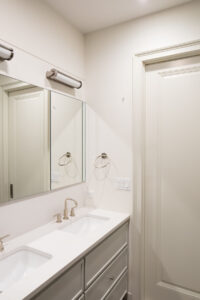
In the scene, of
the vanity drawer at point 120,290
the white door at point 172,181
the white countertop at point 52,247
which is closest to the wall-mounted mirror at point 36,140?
the white countertop at point 52,247

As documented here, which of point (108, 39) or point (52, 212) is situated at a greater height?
point (108, 39)

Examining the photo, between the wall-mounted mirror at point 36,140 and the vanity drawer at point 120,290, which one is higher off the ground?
the wall-mounted mirror at point 36,140

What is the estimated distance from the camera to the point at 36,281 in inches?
Answer: 39.6

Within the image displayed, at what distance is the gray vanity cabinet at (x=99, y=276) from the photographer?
45.9 inches

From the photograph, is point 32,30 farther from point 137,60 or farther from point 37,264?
point 37,264

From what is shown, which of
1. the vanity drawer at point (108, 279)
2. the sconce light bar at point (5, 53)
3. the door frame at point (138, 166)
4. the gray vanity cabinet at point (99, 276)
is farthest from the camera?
the door frame at point (138, 166)

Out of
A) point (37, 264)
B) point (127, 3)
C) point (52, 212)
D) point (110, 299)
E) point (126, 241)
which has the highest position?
point (127, 3)

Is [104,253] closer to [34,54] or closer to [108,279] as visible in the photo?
[108,279]

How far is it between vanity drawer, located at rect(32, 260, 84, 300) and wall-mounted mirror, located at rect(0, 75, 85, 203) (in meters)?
0.61

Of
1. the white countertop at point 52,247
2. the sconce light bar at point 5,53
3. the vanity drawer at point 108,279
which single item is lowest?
the vanity drawer at point 108,279

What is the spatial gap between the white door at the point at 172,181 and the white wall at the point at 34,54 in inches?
30.9

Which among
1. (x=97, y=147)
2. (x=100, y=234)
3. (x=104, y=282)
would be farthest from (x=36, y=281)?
(x=97, y=147)

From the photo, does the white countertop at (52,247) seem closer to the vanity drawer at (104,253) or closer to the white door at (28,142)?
the vanity drawer at (104,253)

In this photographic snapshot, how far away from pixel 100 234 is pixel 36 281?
0.61m
